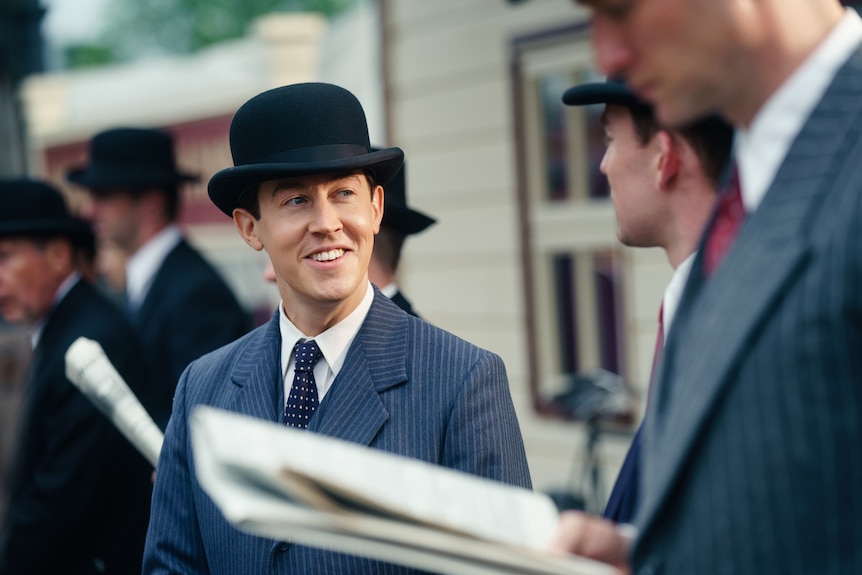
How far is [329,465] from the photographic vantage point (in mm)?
1142

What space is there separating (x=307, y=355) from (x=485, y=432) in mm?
440

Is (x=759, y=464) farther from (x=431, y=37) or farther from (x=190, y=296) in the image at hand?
(x=431, y=37)

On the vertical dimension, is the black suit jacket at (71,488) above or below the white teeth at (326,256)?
below

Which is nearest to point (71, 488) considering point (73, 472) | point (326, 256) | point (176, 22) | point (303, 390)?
point (73, 472)

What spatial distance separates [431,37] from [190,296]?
3092mm

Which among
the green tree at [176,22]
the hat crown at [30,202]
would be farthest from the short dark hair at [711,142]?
the green tree at [176,22]

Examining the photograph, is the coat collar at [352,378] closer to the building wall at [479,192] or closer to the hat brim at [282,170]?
the hat brim at [282,170]

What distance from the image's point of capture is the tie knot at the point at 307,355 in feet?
7.38

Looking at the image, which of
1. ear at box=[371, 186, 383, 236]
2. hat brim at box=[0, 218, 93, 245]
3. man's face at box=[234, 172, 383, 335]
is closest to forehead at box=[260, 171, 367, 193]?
man's face at box=[234, 172, 383, 335]

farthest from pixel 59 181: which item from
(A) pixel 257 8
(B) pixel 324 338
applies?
(A) pixel 257 8

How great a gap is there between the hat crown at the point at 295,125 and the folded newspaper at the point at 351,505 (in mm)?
1184

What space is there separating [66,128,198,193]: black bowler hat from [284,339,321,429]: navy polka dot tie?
9.12 ft

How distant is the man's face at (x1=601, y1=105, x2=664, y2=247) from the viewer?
205cm

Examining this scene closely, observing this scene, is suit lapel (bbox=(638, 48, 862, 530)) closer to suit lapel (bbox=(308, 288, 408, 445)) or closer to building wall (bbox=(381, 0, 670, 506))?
suit lapel (bbox=(308, 288, 408, 445))
